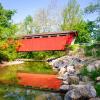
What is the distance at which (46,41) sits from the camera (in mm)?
31984

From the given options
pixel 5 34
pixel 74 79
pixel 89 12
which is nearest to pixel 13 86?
pixel 74 79

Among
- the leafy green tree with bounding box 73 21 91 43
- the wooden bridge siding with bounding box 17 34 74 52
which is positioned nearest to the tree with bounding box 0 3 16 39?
the wooden bridge siding with bounding box 17 34 74 52

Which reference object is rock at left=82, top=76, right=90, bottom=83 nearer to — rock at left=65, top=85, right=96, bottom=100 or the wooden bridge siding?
rock at left=65, top=85, right=96, bottom=100

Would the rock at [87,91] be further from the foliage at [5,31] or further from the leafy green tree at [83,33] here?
the leafy green tree at [83,33]

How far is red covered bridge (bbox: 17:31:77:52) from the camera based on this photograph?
30750 millimetres

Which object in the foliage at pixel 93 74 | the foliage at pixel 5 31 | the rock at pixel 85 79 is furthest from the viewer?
the foliage at pixel 5 31

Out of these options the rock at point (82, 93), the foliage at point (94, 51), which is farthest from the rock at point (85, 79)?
the foliage at point (94, 51)

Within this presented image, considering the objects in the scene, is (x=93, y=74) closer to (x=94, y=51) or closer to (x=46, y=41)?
(x=94, y=51)

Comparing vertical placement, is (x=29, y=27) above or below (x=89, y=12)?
above

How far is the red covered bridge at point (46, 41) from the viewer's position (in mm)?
30750

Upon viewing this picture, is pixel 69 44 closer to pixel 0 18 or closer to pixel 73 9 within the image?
pixel 0 18

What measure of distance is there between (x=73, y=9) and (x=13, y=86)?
32.8 m

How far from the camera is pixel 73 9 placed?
43000 mm

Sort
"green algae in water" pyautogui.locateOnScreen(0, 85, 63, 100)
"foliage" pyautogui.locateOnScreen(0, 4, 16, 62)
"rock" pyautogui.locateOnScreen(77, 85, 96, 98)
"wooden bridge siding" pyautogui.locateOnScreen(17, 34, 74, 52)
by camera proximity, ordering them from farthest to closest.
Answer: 1. "wooden bridge siding" pyautogui.locateOnScreen(17, 34, 74, 52)
2. "foliage" pyautogui.locateOnScreen(0, 4, 16, 62)
3. "green algae in water" pyautogui.locateOnScreen(0, 85, 63, 100)
4. "rock" pyautogui.locateOnScreen(77, 85, 96, 98)
